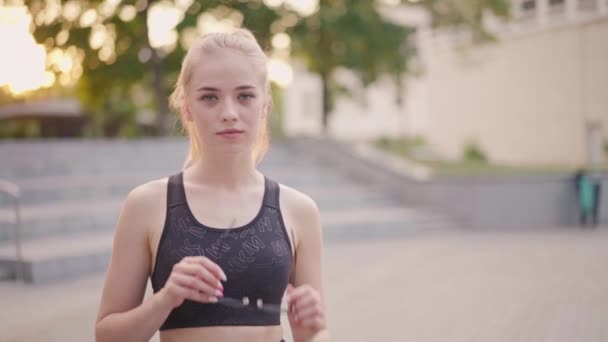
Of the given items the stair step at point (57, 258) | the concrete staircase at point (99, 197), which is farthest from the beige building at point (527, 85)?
the stair step at point (57, 258)

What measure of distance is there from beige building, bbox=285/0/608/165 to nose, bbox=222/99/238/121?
53.1ft

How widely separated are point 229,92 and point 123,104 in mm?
26574

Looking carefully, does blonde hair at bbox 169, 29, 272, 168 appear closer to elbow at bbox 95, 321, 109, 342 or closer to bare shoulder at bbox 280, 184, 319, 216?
bare shoulder at bbox 280, 184, 319, 216

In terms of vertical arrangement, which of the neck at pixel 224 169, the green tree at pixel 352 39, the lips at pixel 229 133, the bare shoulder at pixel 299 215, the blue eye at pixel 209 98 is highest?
the green tree at pixel 352 39

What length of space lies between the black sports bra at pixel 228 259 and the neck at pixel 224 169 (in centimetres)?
10

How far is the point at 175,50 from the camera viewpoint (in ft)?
62.6

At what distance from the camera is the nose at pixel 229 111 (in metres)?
1.94

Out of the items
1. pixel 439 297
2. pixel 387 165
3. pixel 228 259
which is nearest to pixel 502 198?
pixel 387 165

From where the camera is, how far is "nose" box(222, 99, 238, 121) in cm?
194

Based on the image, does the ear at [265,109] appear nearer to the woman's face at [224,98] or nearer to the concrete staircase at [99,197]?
the woman's face at [224,98]

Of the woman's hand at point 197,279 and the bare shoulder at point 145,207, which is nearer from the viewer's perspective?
the woman's hand at point 197,279

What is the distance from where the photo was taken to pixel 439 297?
281 inches

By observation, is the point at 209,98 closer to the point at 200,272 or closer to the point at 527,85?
the point at 200,272

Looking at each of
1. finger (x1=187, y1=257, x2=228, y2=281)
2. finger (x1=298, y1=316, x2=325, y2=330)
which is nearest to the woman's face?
finger (x1=187, y1=257, x2=228, y2=281)
